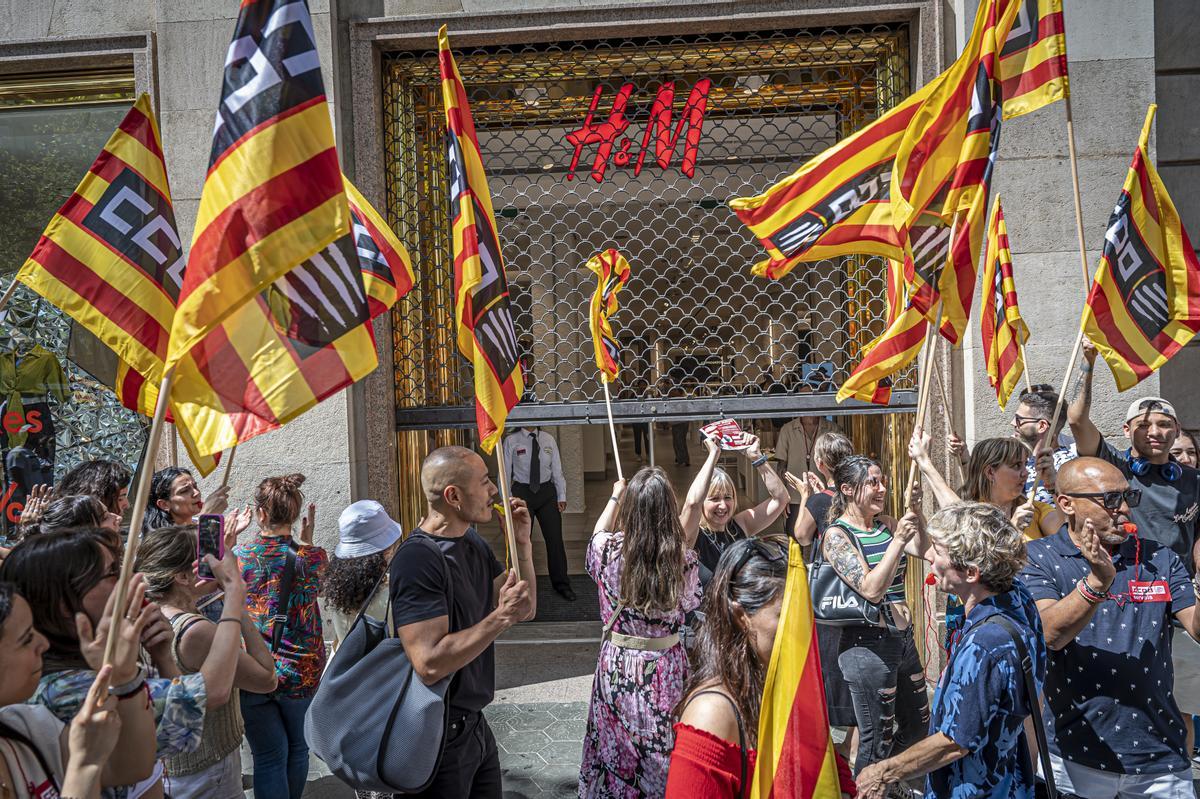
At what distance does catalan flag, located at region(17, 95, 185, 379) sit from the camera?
3.68 meters

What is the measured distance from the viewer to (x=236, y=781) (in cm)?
344

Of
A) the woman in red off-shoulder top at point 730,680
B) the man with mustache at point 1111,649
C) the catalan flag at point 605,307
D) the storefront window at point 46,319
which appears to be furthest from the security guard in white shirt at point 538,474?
the woman in red off-shoulder top at point 730,680

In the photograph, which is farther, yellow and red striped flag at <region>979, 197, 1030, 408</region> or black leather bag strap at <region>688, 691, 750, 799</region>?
yellow and red striped flag at <region>979, 197, 1030, 408</region>

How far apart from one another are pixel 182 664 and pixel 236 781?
2.22 ft

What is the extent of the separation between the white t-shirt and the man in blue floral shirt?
82.3 inches

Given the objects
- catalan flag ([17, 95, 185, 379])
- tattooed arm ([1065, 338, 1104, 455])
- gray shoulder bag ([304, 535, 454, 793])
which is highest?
catalan flag ([17, 95, 185, 379])

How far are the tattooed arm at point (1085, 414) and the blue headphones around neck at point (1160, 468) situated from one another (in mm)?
248

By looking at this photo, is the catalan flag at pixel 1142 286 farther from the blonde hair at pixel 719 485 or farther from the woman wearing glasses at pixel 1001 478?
the blonde hair at pixel 719 485

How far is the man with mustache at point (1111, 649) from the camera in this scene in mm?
3100

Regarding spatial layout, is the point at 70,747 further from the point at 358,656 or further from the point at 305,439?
the point at 305,439

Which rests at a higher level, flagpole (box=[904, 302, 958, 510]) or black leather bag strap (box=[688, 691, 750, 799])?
flagpole (box=[904, 302, 958, 510])

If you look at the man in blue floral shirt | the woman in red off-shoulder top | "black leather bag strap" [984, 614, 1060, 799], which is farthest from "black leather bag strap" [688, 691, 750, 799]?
"black leather bag strap" [984, 614, 1060, 799]

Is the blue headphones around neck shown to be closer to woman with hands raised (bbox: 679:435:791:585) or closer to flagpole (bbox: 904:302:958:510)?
flagpole (bbox: 904:302:958:510)

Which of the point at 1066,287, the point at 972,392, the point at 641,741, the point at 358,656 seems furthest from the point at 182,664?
the point at 1066,287
